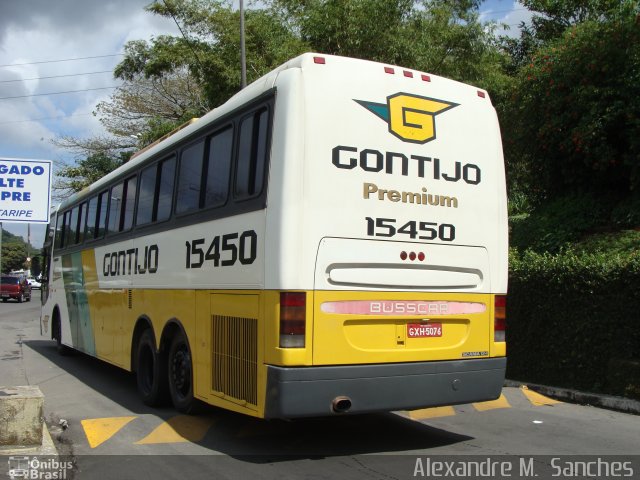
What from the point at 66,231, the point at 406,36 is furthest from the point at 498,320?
the point at 406,36

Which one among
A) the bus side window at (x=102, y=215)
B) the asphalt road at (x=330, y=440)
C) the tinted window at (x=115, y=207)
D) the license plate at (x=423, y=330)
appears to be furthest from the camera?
the bus side window at (x=102, y=215)

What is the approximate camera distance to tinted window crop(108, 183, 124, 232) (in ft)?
31.2

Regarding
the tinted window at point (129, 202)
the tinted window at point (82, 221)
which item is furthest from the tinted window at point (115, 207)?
the tinted window at point (82, 221)

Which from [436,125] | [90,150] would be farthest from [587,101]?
[90,150]

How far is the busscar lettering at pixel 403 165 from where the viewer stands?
18.4ft

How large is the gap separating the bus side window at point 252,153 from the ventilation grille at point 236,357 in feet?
3.93

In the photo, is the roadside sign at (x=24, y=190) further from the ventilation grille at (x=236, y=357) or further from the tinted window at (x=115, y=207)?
the ventilation grille at (x=236, y=357)

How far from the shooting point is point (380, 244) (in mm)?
5652

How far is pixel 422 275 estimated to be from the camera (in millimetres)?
5863

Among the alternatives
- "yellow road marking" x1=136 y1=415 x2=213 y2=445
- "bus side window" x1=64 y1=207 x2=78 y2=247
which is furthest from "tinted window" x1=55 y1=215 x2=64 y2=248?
"yellow road marking" x1=136 y1=415 x2=213 y2=445

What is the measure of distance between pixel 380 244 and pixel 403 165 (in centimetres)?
79

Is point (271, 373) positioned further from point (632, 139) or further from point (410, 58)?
point (410, 58)

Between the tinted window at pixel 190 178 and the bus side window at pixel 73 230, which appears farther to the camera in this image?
the bus side window at pixel 73 230

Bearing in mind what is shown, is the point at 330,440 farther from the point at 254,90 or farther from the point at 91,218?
the point at 91,218
